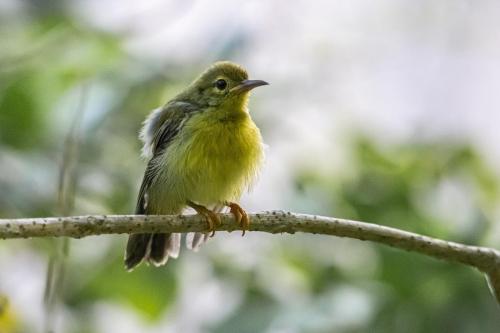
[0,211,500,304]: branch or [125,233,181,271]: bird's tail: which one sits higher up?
[0,211,500,304]: branch

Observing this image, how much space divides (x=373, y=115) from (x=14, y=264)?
352 centimetres

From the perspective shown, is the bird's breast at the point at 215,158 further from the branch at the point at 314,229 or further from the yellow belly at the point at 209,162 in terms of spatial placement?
the branch at the point at 314,229

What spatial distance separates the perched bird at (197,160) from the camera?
4664 millimetres

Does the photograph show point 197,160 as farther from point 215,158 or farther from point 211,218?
point 211,218

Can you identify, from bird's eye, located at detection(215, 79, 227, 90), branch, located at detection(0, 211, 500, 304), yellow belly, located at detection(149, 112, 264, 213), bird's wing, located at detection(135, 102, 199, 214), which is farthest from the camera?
bird's eye, located at detection(215, 79, 227, 90)

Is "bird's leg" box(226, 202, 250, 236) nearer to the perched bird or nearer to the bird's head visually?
the perched bird

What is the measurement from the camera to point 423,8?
8.55m

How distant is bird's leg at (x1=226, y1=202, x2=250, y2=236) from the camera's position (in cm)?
386

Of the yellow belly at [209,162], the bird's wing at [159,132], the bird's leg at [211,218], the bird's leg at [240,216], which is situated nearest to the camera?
Result: the bird's leg at [240,216]

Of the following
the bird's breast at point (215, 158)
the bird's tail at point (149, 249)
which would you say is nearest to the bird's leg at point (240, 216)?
the bird's breast at point (215, 158)

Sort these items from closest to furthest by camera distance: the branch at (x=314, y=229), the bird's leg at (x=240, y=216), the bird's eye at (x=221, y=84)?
1. the branch at (x=314, y=229)
2. the bird's leg at (x=240, y=216)
3. the bird's eye at (x=221, y=84)

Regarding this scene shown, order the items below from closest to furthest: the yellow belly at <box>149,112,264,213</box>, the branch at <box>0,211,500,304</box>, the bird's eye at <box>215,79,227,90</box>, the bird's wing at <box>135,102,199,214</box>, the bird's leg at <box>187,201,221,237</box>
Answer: the branch at <box>0,211,500,304</box>, the bird's leg at <box>187,201,221,237</box>, the yellow belly at <box>149,112,264,213</box>, the bird's wing at <box>135,102,199,214</box>, the bird's eye at <box>215,79,227,90</box>

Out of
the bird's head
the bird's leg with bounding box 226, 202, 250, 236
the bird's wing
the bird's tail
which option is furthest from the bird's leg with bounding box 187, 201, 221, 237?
the bird's head

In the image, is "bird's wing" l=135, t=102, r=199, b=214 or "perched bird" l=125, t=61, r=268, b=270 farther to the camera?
"bird's wing" l=135, t=102, r=199, b=214
